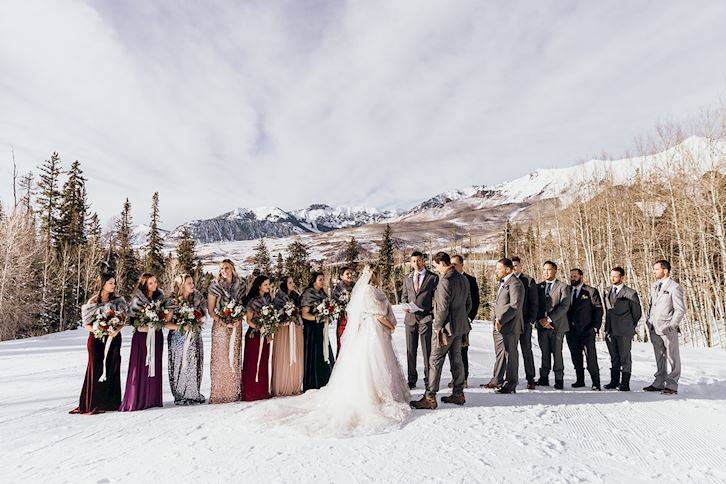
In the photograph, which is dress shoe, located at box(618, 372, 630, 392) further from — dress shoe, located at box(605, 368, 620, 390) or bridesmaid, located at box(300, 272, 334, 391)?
bridesmaid, located at box(300, 272, 334, 391)

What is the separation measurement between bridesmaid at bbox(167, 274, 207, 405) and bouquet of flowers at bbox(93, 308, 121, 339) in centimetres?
76

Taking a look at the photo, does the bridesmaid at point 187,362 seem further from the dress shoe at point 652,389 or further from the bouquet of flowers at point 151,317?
the dress shoe at point 652,389

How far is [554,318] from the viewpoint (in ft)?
24.3

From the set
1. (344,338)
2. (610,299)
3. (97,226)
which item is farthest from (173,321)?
(97,226)

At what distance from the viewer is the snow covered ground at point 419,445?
3773 millimetres

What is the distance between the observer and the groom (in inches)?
225

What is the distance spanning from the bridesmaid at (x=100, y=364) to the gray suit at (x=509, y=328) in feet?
20.2

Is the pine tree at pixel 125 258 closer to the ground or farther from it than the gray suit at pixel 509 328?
farther from it

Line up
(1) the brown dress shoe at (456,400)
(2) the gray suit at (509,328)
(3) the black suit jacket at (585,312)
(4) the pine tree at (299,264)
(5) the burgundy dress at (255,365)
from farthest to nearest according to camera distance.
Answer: (4) the pine tree at (299,264) < (3) the black suit jacket at (585,312) < (2) the gray suit at (509,328) < (5) the burgundy dress at (255,365) < (1) the brown dress shoe at (456,400)

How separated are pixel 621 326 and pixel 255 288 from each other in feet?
22.3

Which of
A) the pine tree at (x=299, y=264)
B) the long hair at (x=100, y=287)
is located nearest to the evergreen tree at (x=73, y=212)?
the pine tree at (x=299, y=264)

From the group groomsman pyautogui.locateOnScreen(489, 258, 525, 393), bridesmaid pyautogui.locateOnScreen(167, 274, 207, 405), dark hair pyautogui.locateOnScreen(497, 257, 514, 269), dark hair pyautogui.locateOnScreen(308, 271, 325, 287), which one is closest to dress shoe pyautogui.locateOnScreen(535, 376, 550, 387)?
groomsman pyautogui.locateOnScreen(489, 258, 525, 393)

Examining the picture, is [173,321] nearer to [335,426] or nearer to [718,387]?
[335,426]

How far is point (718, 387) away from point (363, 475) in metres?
7.55
